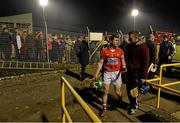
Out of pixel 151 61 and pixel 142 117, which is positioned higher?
pixel 151 61

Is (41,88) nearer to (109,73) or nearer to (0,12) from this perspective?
(109,73)

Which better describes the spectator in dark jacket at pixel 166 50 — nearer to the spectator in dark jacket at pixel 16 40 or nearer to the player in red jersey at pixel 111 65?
the player in red jersey at pixel 111 65

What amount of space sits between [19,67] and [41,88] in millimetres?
3244

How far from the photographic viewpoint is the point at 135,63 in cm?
605

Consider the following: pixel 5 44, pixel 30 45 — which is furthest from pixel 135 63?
pixel 5 44

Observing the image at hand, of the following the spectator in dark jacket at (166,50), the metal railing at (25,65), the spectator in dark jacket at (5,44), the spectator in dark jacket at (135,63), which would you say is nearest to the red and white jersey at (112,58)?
the spectator in dark jacket at (135,63)

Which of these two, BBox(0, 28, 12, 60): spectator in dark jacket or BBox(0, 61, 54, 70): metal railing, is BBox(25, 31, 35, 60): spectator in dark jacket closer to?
BBox(0, 61, 54, 70): metal railing

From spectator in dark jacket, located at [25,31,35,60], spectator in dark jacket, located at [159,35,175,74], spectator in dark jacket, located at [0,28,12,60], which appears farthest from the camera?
spectator in dark jacket, located at [25,31,35,60]

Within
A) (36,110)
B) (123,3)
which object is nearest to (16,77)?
(36,110)

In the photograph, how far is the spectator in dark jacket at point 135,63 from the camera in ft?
19.3

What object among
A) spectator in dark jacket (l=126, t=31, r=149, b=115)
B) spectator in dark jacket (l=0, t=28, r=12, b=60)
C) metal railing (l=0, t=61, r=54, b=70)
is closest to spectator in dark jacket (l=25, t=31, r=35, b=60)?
metal railing (l=0, t=61, r=54, b=70)

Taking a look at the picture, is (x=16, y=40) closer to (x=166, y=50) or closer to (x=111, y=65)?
(x=166, y=50)

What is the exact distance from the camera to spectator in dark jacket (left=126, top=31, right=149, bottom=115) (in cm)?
588

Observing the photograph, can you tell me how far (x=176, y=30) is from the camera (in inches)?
1227
